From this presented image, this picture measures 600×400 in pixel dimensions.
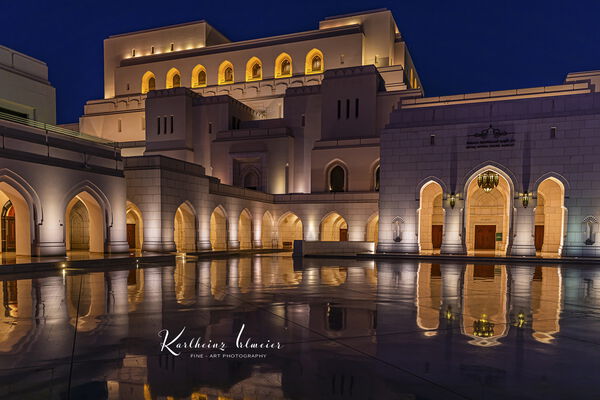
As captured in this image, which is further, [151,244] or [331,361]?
[151,244]

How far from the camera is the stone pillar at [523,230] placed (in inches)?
869

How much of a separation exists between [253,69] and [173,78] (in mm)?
10010

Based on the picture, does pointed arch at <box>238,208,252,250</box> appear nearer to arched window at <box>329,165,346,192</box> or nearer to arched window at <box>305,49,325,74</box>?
arched window at <box>329,165,346,192</box>

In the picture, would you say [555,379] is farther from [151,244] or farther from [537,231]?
[537,231]

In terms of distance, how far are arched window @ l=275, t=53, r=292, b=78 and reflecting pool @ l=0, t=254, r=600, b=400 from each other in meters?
39.3

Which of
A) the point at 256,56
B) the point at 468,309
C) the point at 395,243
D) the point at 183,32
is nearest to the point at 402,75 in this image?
the point at 256,56

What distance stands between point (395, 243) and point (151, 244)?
43.9 ft

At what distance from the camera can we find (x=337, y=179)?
33031 mm

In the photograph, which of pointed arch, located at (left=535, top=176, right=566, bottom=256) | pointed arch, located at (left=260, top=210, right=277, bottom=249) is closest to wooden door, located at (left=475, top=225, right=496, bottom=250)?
pointed arch, located at (left=535, top=176, right=566, bottom=256)

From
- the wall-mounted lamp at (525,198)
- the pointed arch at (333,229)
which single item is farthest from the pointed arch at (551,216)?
the pointed arch at (333,229)

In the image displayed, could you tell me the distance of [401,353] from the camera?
4363mm

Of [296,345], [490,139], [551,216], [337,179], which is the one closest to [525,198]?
[490,139]

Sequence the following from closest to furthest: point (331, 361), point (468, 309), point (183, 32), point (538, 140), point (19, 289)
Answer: point (331, 361), point (468, 309), point (19, 289), point (538, 140), point (183, 32)

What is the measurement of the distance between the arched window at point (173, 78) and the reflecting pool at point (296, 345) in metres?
43.4
